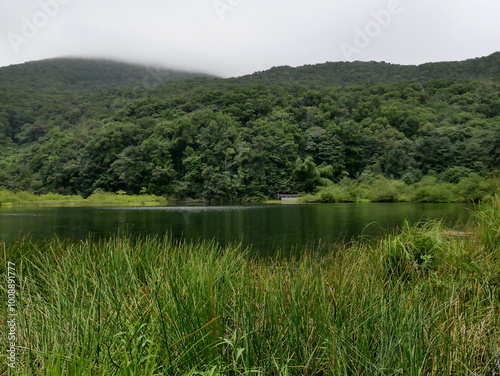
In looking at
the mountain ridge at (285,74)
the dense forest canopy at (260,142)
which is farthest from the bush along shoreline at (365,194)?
the mountain ridge at (285,74)

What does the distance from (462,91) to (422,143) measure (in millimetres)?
26225

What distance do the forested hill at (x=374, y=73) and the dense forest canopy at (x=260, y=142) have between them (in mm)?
16127

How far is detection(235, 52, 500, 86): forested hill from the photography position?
8356 cm

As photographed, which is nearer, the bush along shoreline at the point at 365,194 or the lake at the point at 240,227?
the lake at the point at 240,227

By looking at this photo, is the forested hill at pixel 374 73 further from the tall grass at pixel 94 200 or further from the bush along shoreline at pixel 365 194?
the tall grass at pixel 94 200

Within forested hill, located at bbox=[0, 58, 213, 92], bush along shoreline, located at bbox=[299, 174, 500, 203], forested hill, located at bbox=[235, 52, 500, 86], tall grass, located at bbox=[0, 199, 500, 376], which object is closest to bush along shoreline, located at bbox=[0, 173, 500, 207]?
bush along shoreline, located at bbox=[299, 174, 500, 203]

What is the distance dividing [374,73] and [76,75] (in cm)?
8455

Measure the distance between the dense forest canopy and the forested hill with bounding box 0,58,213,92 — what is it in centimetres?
2686

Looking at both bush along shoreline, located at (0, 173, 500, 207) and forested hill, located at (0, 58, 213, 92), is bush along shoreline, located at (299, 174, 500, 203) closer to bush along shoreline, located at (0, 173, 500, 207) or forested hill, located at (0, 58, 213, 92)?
bush along shoreline, located at (0, 173, 500, 207)

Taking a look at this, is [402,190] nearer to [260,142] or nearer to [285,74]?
[260,142]

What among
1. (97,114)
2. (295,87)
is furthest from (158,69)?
(295,87)

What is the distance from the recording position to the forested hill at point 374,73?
83.6 m

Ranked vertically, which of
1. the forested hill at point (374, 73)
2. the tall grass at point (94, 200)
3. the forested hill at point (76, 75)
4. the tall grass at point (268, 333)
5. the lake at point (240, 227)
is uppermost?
the forested hill at point (76, 75)

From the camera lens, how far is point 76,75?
111 m
